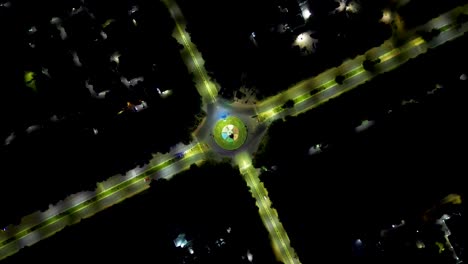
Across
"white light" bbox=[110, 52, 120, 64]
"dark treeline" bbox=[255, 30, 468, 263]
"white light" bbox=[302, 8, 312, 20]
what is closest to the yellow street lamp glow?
"white light" bbox=[110, 52, 120, 64]

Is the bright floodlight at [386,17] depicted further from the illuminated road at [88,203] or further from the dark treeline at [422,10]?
the illuminated road at [88,203]

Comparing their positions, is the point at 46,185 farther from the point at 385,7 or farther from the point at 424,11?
the point at 424,11

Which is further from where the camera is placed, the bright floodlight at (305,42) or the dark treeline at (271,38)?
the bright floodlight at (305,42)

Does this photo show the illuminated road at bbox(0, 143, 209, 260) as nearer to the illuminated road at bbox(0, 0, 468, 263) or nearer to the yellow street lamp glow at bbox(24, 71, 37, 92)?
the illuminated road at bbox(0, 0, 468, 263)

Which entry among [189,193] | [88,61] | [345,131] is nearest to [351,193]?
[345,131]

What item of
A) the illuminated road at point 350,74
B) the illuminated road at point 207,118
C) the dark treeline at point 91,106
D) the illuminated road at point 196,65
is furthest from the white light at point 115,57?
the illuminated road at point 350,74
